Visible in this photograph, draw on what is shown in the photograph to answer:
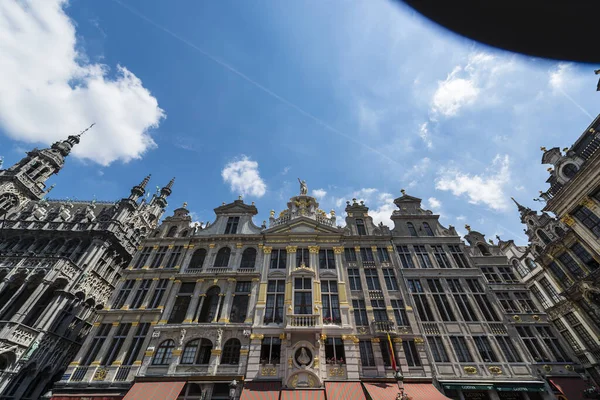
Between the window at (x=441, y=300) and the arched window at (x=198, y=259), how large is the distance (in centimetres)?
2330

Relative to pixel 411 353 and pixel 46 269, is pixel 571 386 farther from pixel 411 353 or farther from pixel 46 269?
pixel 46 269

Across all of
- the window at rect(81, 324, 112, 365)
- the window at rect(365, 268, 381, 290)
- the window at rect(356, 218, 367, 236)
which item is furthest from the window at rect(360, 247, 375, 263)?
the window at rect(81, 324, 112, 365)

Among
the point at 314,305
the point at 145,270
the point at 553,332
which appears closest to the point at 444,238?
the point at 553,332

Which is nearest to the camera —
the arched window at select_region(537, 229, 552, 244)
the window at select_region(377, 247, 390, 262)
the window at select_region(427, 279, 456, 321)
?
the window at select_region(427, 279, 456, 321)

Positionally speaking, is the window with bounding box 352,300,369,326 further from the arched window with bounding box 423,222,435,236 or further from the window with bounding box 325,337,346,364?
the arched window with bounding box 423,222,435,236

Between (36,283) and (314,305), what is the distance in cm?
2877

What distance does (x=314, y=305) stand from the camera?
23.1 metres

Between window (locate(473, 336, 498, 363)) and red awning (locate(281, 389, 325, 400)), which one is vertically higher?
window (locate(473, 336, 498, 363))

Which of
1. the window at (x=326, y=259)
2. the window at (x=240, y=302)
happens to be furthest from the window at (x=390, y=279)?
the window at (x=240, y=302)

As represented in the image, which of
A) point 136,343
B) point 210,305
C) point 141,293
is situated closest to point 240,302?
point 210,305

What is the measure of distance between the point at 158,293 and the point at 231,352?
379 inches

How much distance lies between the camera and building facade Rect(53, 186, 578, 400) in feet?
64.4

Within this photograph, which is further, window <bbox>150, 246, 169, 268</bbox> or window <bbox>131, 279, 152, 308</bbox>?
window <bbox>150, 246, 169, 268</bbox>

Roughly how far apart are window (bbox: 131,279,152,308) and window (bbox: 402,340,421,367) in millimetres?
24282
